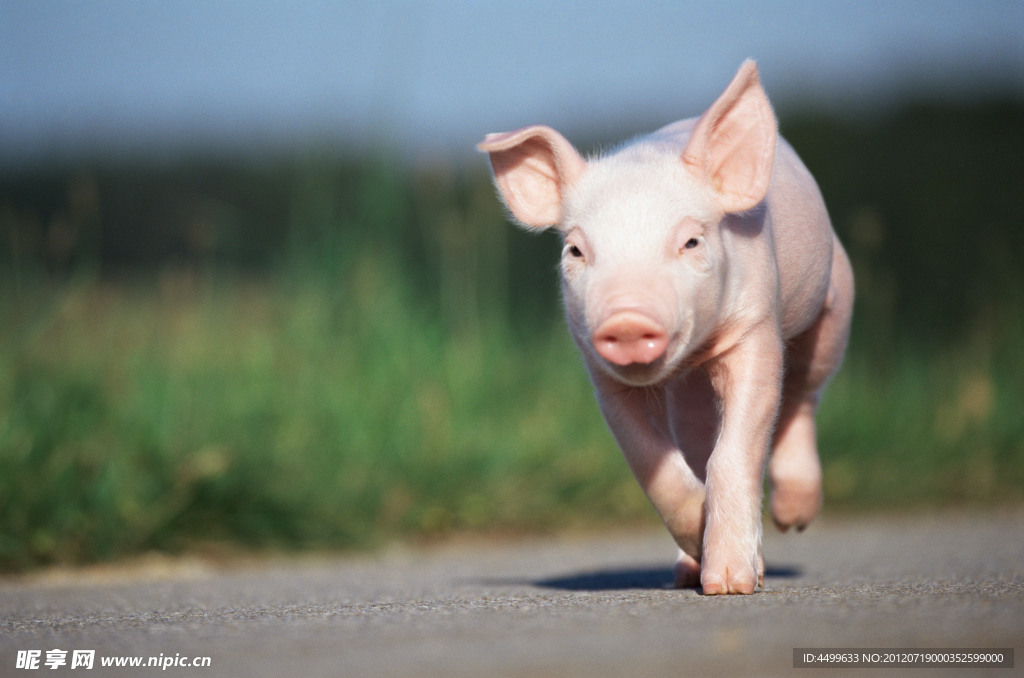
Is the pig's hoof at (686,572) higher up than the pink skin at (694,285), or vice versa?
the pink skin at (694,285)

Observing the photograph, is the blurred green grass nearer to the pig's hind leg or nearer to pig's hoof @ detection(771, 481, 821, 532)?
the pig's hind leg

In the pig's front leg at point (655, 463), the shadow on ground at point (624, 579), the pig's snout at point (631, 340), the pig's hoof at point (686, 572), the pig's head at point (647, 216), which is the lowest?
the shadow on ground at point (624, 579)

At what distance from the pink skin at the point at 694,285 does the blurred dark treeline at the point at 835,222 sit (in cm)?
286

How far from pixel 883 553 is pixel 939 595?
2.31m

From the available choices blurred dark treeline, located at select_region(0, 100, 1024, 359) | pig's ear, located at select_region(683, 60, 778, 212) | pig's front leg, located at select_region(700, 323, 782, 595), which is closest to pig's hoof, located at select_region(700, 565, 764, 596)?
pig's front leg, located at select_region(700, 323, 782, 595)

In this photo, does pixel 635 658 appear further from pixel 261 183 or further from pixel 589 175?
pixel 261 183

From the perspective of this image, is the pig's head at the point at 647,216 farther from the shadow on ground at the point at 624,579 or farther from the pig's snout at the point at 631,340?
the shadow on ground at the point at 624,579

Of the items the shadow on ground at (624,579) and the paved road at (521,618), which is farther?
the shadow on ground at (624,579)

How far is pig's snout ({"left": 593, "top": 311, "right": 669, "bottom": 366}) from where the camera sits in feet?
9.59

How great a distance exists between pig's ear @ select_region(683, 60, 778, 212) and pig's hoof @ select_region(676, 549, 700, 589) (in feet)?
3.72

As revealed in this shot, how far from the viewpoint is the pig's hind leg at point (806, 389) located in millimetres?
4172

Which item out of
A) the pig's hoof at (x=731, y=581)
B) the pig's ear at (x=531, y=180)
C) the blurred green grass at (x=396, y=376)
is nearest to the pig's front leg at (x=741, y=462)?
the pig's hoof at (x=731, y=581)

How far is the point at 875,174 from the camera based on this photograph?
1066 cm

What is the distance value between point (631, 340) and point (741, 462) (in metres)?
0.53
